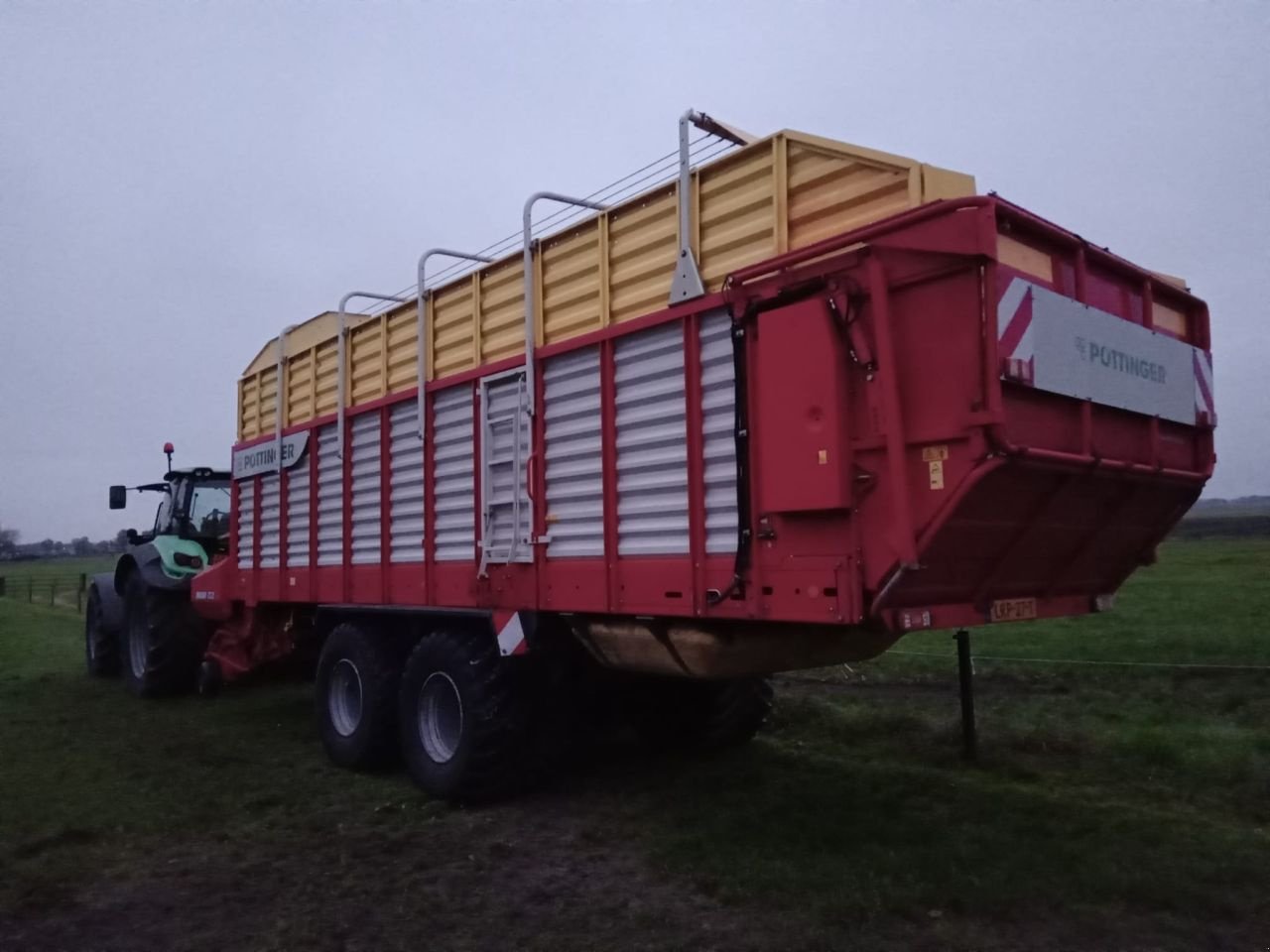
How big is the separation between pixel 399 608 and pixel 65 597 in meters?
33.5

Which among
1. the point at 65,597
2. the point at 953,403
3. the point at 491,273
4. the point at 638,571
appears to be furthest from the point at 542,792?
the point at 65,597

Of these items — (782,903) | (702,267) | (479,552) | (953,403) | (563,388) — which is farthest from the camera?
(479,552)

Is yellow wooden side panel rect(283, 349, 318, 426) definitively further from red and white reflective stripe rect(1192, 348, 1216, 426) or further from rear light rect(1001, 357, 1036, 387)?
red and white reflective stripe rect(1192, 348, 1216, 426)

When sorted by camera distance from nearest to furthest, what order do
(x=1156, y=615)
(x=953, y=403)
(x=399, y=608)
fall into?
1. (x=953, y=403)
2. (x=399, y=608)
3. (x=1156, y=615)

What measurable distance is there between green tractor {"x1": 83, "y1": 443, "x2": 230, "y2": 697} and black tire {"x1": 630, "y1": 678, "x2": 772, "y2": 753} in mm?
6030

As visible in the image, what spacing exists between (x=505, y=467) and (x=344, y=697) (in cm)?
271

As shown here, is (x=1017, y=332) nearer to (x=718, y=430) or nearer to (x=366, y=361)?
(x=718, y=430)

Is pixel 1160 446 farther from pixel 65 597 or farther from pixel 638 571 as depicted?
pixel 65 597

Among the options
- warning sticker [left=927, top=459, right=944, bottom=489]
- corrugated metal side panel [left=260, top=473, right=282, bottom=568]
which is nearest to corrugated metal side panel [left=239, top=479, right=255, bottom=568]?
corrugated metal side panel [left=260, top=473, right=282, bottom=568]

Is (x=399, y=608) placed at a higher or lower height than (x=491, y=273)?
lower

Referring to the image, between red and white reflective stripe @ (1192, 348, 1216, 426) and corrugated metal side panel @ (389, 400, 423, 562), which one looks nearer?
red and white reflective stripe @ (1192, 348, 1216, 426)

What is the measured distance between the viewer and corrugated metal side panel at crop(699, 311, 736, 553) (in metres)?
4.82

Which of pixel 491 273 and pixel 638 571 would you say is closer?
pixel 638 571

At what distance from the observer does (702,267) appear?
16.6ft
